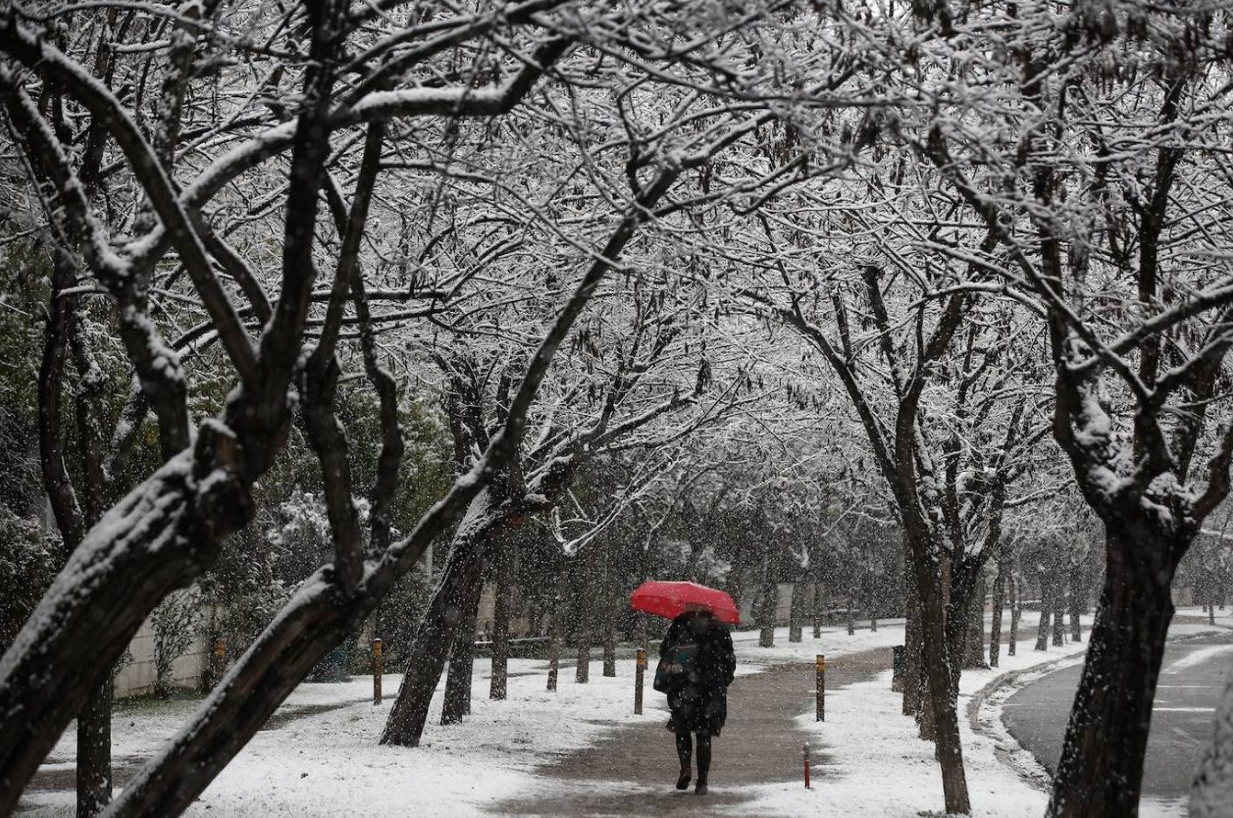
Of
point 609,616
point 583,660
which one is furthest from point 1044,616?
point 583,660

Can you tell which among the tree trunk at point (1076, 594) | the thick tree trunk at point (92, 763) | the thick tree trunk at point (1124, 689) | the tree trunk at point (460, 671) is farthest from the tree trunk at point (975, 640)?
the thick tree trunk at point (92, 763)

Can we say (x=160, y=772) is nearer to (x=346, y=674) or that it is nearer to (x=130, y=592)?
(x=130, y=592)

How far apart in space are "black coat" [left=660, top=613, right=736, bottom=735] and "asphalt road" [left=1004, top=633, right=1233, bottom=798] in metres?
4.17

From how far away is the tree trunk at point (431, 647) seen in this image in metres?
13.9

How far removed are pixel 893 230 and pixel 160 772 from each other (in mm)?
6703

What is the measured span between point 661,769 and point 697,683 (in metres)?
2.58

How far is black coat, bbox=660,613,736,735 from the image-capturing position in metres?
11.7

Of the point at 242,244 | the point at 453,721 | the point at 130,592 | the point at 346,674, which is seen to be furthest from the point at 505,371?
the point at 346,674

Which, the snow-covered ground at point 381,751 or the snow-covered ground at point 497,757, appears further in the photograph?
the snow-covered ground at point 497,757

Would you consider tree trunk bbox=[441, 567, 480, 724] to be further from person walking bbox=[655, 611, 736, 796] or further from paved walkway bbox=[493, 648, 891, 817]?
person walking bbox=[655, 611, 736, 796]

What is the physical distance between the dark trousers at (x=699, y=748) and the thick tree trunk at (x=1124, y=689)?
5275mm

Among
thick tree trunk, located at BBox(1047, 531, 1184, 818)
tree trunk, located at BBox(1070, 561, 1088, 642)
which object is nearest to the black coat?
thick tree trunk, located at BBox(1047, 531, 1184, 818)

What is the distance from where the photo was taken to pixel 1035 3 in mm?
6328

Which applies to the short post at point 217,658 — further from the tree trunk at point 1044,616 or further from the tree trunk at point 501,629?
the tree trunk at point 1044,616
